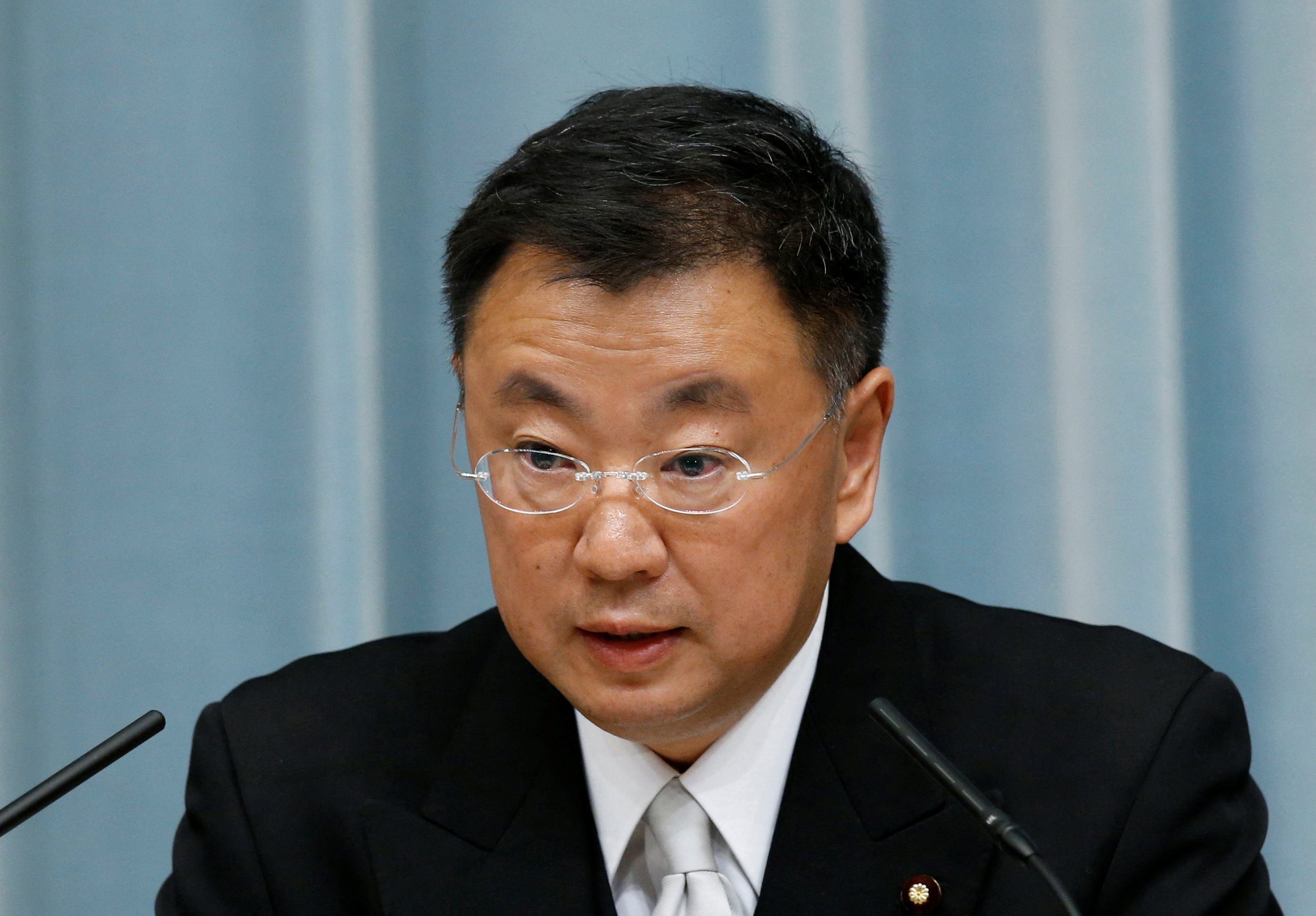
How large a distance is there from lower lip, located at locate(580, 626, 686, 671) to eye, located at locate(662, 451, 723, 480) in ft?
0.43

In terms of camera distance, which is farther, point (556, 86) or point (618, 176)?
point (556, 86)

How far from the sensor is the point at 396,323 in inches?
79.6

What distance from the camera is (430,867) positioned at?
4.41 feet

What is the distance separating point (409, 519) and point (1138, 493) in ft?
3.29

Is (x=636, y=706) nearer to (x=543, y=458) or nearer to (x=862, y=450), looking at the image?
(x=543, y=458)

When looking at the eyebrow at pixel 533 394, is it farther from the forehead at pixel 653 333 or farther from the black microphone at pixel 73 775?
the black microphone at pixel 73 775

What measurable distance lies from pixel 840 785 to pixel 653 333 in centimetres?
49

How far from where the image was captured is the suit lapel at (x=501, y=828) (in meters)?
1.33

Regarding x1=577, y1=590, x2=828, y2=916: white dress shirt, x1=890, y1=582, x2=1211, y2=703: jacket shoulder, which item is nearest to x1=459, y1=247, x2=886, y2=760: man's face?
x1=577, y1=590, x2=828, y2=916: white dress shirt

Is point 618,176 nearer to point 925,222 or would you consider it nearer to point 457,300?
point 457,300

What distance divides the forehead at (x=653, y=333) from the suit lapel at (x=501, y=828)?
1.31 feet

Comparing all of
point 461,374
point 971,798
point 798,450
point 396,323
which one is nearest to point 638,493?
point 798,450

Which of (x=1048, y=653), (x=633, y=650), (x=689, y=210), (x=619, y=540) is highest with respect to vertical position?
(x=689, y=210)

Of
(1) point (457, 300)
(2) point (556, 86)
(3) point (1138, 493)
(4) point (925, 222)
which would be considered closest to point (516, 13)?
(2) point (556, 86)
